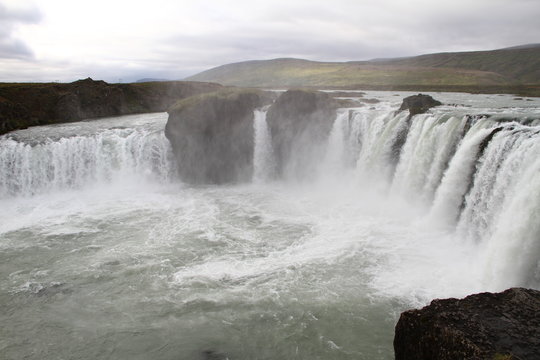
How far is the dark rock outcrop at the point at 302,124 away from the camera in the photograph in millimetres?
27328

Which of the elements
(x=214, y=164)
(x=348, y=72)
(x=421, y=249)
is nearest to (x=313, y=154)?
(x=214, y=164)

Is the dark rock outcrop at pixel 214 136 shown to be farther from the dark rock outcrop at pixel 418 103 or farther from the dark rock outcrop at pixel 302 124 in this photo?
the dark rock outcrop at pixel 418 103

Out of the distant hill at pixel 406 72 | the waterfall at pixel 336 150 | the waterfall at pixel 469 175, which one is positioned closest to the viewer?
the waterfall at pixel 469 175

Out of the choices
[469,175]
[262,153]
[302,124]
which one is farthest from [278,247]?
[262,153]

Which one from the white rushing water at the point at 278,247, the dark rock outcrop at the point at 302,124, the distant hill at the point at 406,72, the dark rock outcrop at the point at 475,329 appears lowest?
the white rushing water at the point at 278,247

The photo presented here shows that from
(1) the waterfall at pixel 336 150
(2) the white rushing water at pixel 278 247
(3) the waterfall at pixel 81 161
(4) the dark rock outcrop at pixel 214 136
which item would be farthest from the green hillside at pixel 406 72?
(3) the waterfall at pixel 81 161

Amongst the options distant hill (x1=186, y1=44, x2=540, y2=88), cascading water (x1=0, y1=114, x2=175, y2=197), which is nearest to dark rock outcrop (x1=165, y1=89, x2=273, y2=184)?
cascading water (x1=0, y1=114, x2=175, y2=197)

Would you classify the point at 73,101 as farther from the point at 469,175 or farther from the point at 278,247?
the point at 469,175

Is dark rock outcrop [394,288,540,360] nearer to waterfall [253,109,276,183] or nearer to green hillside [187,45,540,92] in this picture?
waterfall [253,109,276,183]

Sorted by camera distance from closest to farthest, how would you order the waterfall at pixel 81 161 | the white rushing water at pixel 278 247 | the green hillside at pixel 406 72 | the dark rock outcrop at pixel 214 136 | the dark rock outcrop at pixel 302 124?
1. the white rushing water at pixel 278 247
2. the waterfall at pixel 81 161
3. the dark rock outcrop at pixel 302 124
4. the dark rock outcrop at pixel 214 136
5. the green hillside at pixel 406 72

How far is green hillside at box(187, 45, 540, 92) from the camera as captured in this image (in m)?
73.2

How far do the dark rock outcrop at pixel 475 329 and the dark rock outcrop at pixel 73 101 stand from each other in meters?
34.7

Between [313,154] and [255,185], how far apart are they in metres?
4.64

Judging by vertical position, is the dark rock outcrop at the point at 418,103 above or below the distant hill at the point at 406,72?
below
